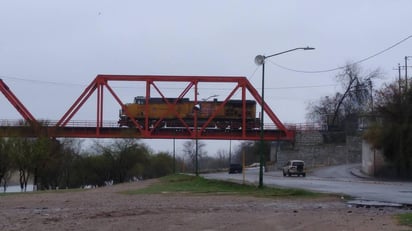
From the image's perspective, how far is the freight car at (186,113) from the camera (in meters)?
97.2

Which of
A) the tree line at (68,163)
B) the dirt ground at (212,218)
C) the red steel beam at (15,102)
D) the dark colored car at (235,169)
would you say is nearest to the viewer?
the dirt ground at (212,218)

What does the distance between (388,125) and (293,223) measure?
56.4 meters

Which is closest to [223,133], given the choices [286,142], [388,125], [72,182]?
[286,142]

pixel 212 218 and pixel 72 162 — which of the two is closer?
pixel 212 218

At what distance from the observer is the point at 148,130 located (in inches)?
3807

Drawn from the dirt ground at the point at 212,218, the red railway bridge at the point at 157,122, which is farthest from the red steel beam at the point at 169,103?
the dirt ground at the point at 212,218

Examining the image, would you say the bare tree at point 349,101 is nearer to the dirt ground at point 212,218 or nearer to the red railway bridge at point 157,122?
the red railway bridge at point 157,122

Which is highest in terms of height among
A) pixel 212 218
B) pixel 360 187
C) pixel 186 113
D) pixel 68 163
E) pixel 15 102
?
pixel 15 102

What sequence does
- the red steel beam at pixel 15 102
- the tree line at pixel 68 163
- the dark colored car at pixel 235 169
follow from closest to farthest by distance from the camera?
the tree line at pixel 68 163 → the red steel beam at pixel 15 102 → the dark colored car at pixel 235 169

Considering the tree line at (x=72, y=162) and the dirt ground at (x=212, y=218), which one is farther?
the tree line at (x=72, y=162)

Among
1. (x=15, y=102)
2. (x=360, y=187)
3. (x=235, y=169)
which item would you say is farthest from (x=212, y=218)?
(x=15, y=102)

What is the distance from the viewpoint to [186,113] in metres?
97.6

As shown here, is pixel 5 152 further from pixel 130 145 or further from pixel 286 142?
pixel 286 142

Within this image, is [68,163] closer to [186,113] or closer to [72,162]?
[72,162]
